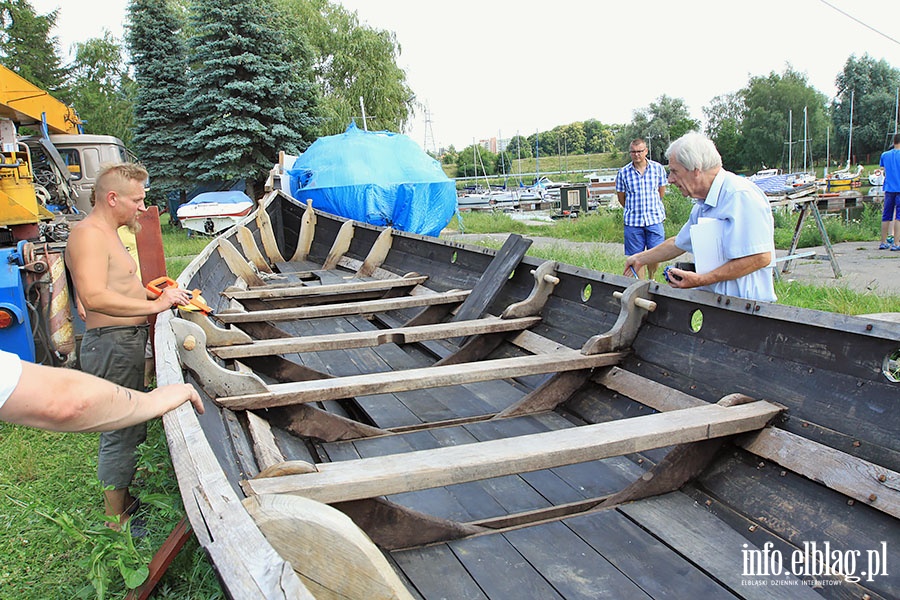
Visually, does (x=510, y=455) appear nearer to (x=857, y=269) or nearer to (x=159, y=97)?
(x=857, y=269)

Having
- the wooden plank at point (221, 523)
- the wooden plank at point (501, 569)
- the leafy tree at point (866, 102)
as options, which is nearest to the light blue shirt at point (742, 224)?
the wooden plank at point (501, 569)

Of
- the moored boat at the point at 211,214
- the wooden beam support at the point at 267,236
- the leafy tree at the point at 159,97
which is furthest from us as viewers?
the leafy tree at the point at 159,97

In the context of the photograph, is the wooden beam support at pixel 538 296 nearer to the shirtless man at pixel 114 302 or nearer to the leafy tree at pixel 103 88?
the shirtless man at pixel 114 302

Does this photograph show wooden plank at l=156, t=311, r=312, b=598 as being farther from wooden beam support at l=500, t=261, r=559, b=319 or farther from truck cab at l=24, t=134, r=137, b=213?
truck cab at l=24, t=134, r=137, b=213

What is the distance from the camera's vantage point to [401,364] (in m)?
4.35

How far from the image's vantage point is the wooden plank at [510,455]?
1809mm

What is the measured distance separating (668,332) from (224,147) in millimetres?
19441

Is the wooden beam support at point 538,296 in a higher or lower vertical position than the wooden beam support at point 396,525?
higher

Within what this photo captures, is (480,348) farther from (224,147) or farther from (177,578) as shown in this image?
(224,147)

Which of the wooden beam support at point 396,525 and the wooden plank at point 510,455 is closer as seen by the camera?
the wooden plank at point 510,455

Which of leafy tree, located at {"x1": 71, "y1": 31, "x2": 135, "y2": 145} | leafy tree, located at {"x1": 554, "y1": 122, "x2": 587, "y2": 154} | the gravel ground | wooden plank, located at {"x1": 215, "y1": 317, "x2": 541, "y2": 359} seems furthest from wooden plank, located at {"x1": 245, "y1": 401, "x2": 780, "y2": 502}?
leafy tree, located at {"x1": 554, "y1": 122, "x2": 587, "y2": 154}

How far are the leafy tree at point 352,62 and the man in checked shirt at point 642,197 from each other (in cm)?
1983

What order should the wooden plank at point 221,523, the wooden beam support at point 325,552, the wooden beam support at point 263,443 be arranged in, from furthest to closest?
the wooden beam support at point 263,443 → the wooden beam support at point 325,552 → the wooden plank at point 221,523

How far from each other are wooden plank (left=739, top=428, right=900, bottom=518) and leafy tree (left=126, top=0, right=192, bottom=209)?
2188cm
